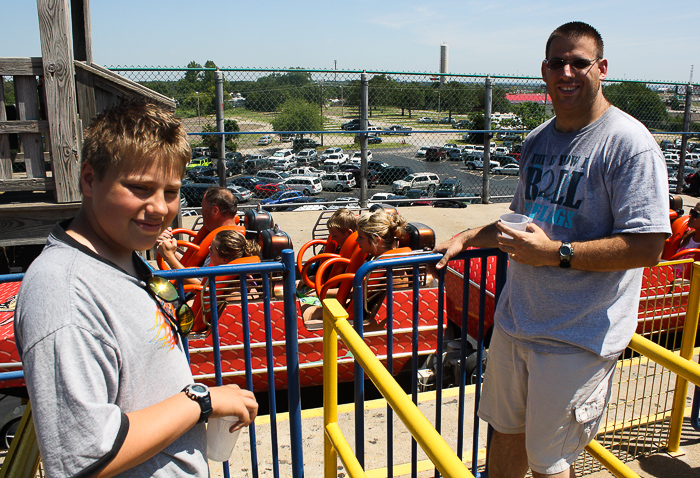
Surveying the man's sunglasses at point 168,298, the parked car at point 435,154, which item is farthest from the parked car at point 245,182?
the man's sunglasses at point 168,298

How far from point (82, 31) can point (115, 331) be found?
16.4 feet

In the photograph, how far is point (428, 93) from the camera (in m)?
9.27

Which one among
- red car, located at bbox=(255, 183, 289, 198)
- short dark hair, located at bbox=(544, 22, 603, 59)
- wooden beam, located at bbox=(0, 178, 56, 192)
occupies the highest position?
short dark hair, located at bbox=(544, 22, 603, 59)

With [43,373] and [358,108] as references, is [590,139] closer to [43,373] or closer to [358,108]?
[43,373]

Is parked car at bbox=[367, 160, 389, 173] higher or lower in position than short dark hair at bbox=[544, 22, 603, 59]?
lower

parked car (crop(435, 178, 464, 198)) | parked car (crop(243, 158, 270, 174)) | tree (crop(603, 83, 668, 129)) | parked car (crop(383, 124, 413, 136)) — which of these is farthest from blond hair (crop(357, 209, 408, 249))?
tree (crop(603, 83, 668, 129))

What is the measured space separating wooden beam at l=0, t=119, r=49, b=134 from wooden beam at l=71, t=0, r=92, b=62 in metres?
1.41

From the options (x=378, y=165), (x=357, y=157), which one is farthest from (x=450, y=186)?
(x=357, y=157)

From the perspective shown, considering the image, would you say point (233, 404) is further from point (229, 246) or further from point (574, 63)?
point (229, 246)

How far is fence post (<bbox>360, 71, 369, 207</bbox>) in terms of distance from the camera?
8523 mm

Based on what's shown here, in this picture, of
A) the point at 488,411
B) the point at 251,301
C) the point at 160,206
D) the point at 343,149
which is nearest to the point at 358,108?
the point at 343,149

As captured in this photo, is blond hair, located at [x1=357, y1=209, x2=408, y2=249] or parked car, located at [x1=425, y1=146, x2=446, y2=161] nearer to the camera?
blond hair, located at [x1=357, y1=209, x2=408, y2=249]

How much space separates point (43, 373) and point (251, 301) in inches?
113

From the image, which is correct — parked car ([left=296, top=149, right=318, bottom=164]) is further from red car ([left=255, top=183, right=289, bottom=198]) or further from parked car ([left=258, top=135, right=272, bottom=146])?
red car ([left=255, top=183, right=289, bottom=198])
